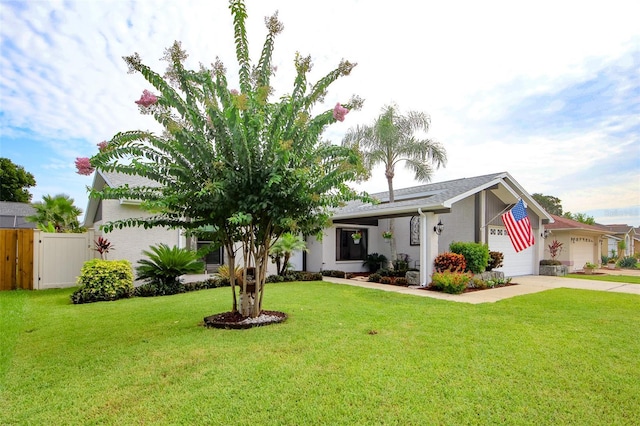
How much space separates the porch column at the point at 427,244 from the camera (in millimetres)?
11180

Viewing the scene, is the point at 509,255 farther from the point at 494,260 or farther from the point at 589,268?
the point at 589,268

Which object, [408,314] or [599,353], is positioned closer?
[599,353]

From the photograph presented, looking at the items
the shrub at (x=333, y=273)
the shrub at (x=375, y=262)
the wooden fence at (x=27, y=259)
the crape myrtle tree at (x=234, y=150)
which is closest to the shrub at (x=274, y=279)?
the shrub at (x=333, y=273)

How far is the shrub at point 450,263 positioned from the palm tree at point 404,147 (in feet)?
14.2

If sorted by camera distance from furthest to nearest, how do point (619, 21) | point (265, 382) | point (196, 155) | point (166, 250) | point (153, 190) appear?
1. point (166, 250)
2. point (619, 21)
3. point (153, 190)
4. point (196, 155)
5. point (265, 382)

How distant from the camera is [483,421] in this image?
109 inches

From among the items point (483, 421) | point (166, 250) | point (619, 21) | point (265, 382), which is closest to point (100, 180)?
point (166, 250)

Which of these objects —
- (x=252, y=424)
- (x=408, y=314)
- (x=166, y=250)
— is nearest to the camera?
(x=252, y=424)

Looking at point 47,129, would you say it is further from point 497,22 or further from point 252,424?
point 497,22

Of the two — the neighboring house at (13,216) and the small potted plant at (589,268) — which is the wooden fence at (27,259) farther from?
the small potted plant at (589,268)

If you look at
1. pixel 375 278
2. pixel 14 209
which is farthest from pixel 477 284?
pixel 14 209

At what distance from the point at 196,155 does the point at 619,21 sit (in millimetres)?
11265

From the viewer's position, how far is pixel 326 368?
3.83 meters

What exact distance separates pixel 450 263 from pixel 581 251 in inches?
586
